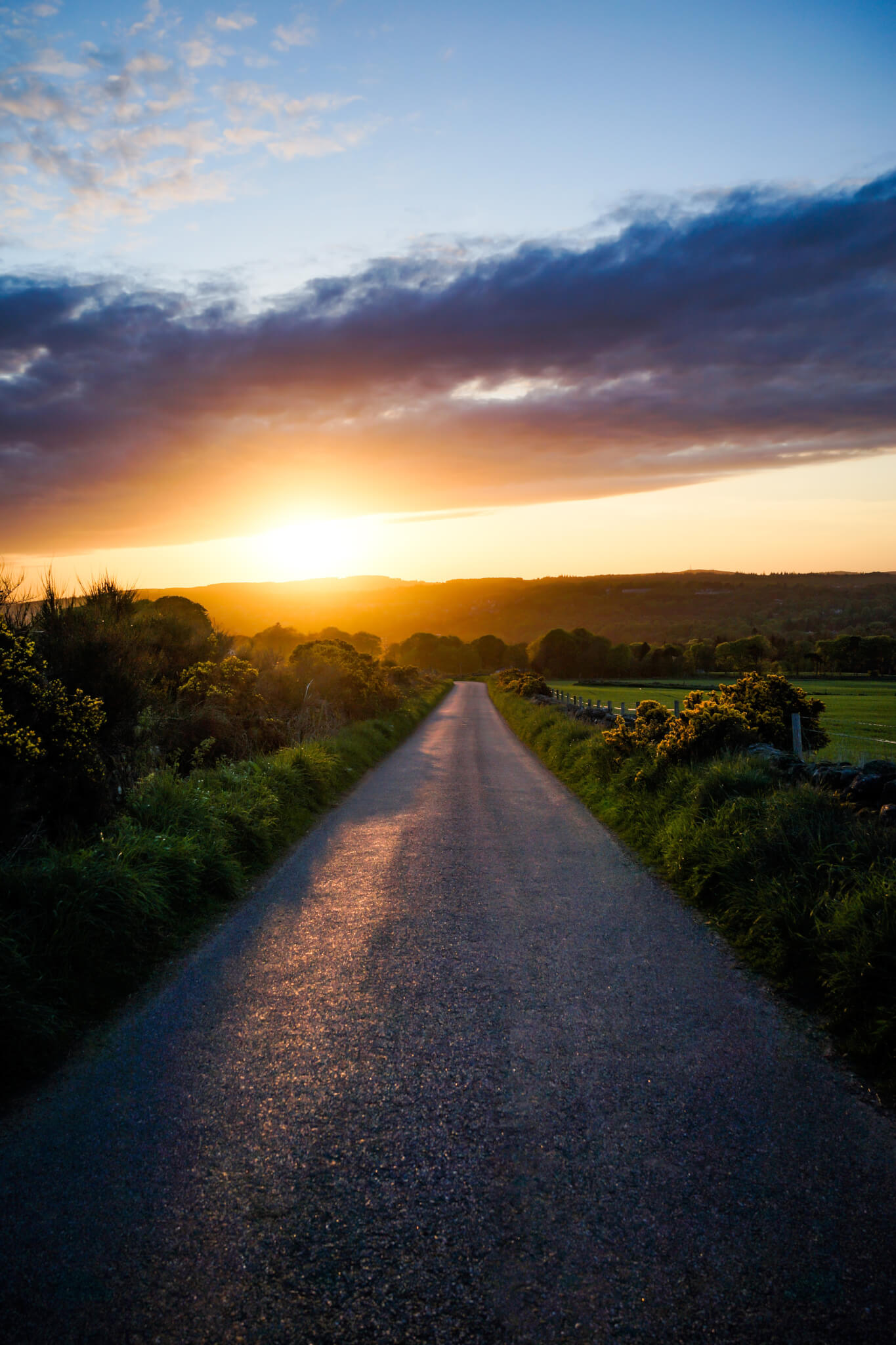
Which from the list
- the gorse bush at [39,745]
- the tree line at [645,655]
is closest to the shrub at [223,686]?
the gorse bush at [39,745]

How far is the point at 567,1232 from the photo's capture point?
2.69 metres

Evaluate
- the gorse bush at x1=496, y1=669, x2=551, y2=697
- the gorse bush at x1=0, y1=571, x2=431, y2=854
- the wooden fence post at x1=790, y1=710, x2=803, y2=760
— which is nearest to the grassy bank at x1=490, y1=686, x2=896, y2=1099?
the wooden fence post at x1=790, y1=710, x2=803, y2=760

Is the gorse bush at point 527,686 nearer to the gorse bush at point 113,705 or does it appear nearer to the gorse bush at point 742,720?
the gorse bush at point 113,705

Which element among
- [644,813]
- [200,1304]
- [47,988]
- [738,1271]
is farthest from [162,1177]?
[644,813]

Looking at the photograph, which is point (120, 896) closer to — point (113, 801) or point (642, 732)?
point (113, 801)

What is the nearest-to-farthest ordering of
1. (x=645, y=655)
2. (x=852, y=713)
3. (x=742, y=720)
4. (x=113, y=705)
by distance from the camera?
(x=113, y=705) → (x=742, y=720) → (x=852, y=713) → (x=645, y=655)

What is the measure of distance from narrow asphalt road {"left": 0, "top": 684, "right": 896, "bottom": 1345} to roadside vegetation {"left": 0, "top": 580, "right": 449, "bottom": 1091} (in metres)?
0.49

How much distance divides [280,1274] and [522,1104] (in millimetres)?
1378

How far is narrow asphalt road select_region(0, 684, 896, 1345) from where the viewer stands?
2404mm

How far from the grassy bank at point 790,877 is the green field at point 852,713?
98.7 inches

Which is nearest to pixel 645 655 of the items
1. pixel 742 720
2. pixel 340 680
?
pixel 340 680

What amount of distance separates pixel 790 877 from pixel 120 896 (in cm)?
526

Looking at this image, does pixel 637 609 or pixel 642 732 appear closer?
pixel 642 732

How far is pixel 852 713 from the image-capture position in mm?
26547
